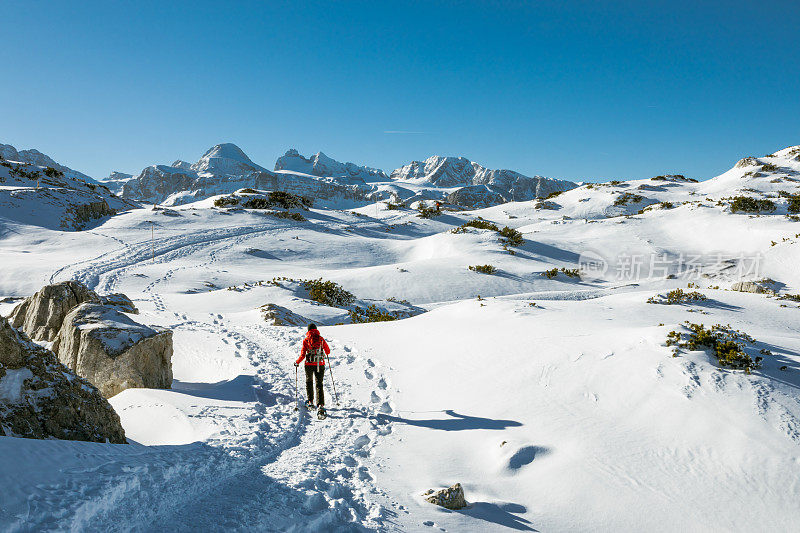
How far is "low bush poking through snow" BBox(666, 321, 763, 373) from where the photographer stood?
612cm

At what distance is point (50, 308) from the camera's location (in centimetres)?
1108

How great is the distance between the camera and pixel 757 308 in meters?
13.3

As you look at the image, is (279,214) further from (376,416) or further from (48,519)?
(48,519)

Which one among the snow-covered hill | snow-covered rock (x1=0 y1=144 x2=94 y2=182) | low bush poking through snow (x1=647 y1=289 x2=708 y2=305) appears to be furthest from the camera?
snow-covered rock (x1=0 y1=144 x2=94 y2=182)

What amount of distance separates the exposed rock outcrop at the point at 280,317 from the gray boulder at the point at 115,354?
18.4 ft

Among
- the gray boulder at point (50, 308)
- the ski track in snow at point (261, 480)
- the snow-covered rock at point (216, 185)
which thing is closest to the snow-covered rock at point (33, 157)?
the snow-covered rock at point (216, 185)

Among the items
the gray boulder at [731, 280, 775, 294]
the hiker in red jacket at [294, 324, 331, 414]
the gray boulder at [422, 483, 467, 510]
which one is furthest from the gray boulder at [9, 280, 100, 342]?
the gray boulder at [731, 280, 775, 294]

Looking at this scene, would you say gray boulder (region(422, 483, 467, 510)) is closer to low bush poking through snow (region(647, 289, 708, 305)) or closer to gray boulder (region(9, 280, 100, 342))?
low bush poking through snow (region(647, 289, 708, 305))

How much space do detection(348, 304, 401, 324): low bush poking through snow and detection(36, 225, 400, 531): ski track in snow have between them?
823 centimetres

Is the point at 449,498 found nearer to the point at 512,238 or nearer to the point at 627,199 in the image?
the point at 512,238

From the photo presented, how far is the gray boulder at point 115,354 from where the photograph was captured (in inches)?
321

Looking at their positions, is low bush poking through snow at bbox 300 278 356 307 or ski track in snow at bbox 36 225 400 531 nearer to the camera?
→ ski track in snow at bbox 36 225 400 531

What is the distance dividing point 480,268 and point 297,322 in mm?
12723

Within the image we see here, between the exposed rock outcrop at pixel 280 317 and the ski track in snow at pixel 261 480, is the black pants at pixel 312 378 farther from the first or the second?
the exposed rock outcrop at pixel 280 317
